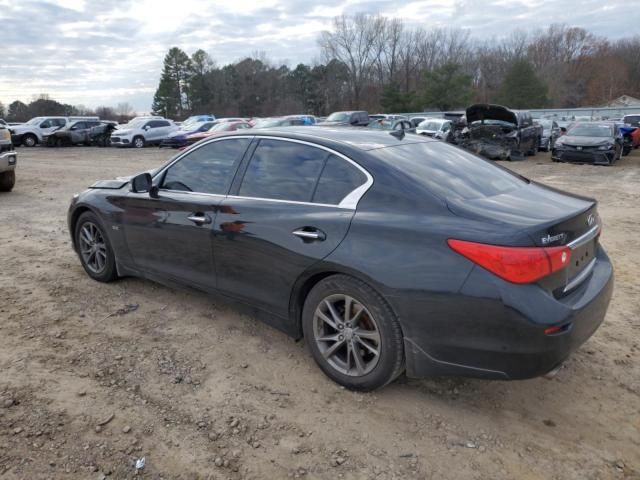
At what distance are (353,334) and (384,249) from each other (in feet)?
1.94

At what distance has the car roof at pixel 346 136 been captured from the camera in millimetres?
3402

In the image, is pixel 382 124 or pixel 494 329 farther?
pixel 382 124

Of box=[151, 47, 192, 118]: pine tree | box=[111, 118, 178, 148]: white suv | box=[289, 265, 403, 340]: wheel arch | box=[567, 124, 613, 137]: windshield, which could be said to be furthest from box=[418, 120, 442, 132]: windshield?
box=[151, 47, 192, 118]: pine tree

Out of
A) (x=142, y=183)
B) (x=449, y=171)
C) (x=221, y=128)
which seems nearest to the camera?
(x=449, y=171)

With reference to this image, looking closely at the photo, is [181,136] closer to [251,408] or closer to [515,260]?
[251,408]

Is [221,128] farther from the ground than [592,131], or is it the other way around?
[221,128]

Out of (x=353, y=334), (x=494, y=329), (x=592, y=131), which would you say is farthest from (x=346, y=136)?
(x=592, y=131)

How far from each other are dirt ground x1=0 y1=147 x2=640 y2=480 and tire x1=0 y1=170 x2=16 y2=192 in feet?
25.2

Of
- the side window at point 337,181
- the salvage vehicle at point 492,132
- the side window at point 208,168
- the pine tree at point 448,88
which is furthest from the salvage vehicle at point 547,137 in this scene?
the pine tree at point 448,88

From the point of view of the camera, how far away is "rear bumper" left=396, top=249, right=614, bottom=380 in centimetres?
251

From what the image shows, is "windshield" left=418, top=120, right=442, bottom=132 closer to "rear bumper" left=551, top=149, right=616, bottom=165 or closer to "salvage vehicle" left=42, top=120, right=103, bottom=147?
"rear bumper" left=551, top=149, right=616, bottom=165

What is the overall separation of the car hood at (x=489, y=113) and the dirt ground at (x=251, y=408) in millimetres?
13521

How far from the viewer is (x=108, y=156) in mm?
22172

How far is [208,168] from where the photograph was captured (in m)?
4.00
